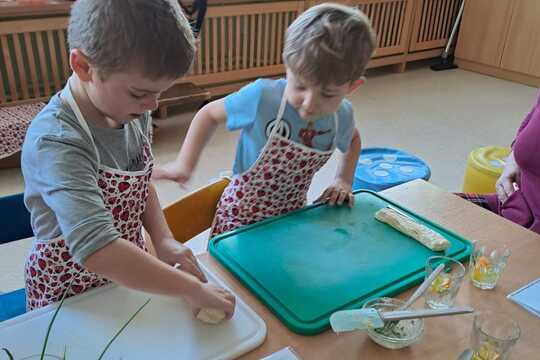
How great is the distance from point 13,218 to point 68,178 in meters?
0.40

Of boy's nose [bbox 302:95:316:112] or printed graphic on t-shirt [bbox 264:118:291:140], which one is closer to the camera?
boy's nose [bbox 302:95:316:112]

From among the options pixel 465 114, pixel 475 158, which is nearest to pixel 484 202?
pixel 475 158

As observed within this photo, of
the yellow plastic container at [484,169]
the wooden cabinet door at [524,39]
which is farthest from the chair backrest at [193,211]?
the wooden cabinet door at [524,39]

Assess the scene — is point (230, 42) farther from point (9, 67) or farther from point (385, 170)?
point (385, 170)

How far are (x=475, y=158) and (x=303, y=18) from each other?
1273mm

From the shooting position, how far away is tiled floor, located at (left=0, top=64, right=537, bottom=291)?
2.57 m

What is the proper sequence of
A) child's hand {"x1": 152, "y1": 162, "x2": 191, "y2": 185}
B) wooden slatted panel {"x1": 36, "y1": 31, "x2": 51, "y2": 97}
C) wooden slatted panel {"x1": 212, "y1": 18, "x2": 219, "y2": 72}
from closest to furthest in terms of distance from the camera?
child's hand {"x1": 152, "y1": 162, "x2": 191, "y2": 185}, wooden slatted panel {"x1": 36, "y1": 31, "x2": 51, "y2": 97}, wooden slatted panel {"x1": 212, "y1": 18, "x2": 219, "y2": 72}

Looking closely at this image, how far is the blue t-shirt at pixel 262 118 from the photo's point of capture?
3.82 ft

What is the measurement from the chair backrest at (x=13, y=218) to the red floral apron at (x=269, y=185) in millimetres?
436

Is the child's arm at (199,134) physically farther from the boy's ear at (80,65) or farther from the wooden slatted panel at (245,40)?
the wooden slatted panel at (245,40)

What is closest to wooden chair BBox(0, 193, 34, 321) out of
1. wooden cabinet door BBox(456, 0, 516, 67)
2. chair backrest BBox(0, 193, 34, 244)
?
chair backrest BBox(0, 193, 34, 244)

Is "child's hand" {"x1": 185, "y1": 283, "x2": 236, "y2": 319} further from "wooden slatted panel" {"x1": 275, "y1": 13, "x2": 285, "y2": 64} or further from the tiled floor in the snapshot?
"wooden slatted panel" {"x1": 275, "y1": 13, "x2": 285, "y2": 64}

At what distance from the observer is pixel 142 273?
2.42ft

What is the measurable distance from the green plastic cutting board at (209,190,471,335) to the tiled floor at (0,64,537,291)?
121 centimetres
